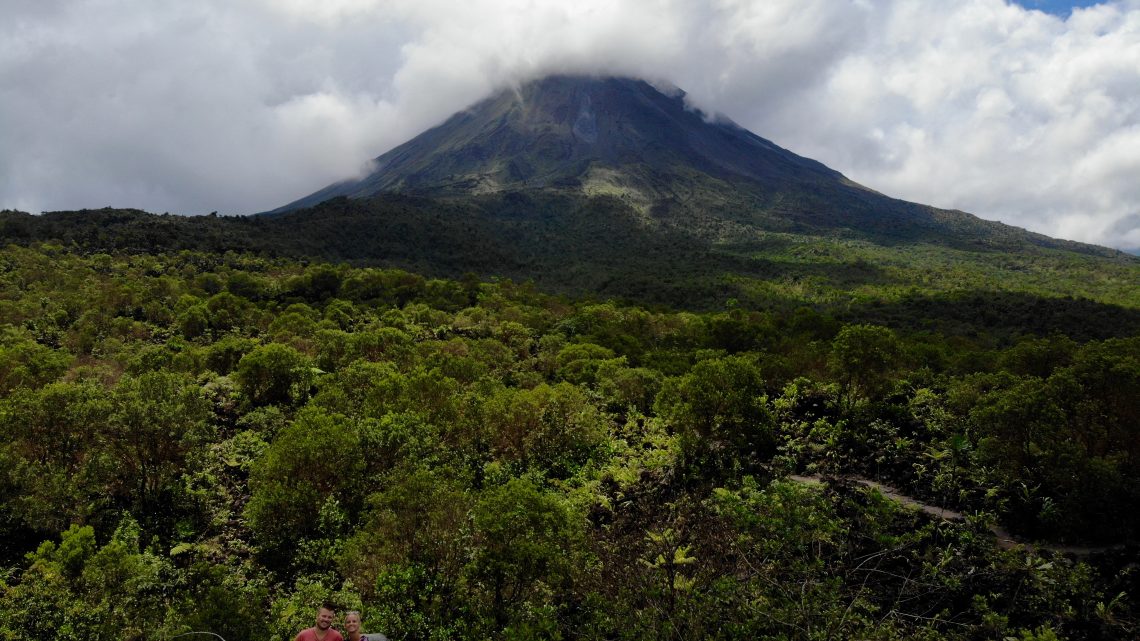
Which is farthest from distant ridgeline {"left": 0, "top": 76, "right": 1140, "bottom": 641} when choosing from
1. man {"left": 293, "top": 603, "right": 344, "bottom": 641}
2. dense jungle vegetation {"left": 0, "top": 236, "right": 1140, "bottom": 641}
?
man {"left": 293, "top": 603, "right": 344, "bottom": 641}

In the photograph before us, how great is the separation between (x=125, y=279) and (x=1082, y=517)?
75943 mm

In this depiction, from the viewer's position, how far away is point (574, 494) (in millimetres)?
15773

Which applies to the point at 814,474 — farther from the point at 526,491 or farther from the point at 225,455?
the point at 225,455

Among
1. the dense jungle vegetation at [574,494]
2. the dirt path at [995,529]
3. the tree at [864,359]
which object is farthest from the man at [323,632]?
the tree at [864,359]

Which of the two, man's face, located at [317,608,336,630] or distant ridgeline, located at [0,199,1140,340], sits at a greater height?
distant ridgeline, located at [0,199,1140,340]

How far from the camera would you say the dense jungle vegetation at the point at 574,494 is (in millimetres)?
8875

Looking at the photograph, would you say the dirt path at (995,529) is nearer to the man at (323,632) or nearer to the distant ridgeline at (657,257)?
the man at (323,632)

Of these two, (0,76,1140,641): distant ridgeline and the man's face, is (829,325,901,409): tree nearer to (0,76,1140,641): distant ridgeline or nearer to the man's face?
(0,76,1140,641): distant ridgeline

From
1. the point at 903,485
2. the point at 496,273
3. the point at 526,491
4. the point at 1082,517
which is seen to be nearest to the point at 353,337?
the point at 526,491

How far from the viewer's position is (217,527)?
55.3ft

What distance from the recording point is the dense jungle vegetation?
8.88m

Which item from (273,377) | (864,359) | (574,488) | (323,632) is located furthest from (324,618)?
(273,377)

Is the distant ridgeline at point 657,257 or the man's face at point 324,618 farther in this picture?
the distant ridgeline at point 657,257

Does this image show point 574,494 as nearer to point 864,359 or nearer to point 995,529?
point 995,529
